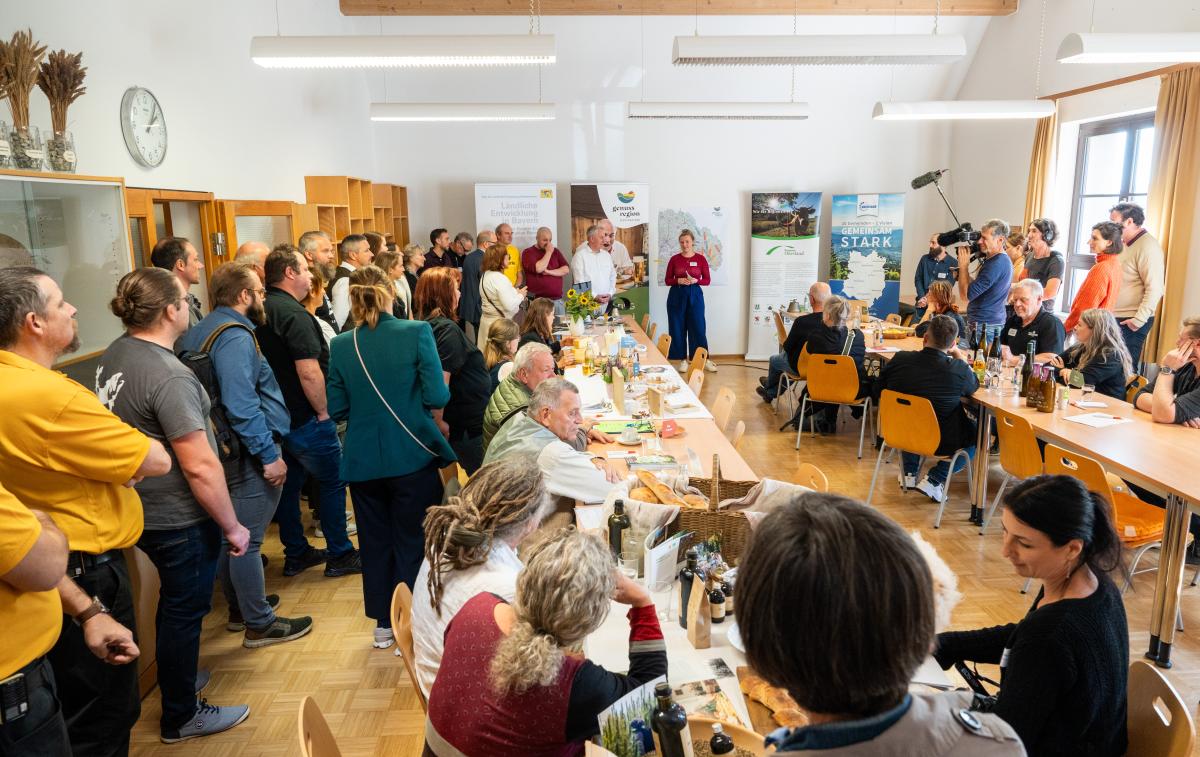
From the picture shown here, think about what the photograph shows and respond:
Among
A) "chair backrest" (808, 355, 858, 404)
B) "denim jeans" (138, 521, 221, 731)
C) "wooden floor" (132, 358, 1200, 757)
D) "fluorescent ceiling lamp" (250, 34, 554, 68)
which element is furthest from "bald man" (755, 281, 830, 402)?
"denim jeans" (138, 521, 221, 731)

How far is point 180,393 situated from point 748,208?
872cm

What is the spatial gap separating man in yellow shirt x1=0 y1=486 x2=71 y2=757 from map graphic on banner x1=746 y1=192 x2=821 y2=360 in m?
9.06

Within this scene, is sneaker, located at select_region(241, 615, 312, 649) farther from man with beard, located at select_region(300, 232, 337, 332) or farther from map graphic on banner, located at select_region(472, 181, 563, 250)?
map graphic on banner, located at select_region(472, 181, 563, 250)

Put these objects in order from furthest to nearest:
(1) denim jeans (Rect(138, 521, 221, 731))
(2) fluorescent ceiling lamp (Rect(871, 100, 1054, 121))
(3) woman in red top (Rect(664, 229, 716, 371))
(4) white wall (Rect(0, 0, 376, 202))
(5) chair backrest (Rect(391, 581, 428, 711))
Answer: (3) woman in red top (Rect(664, 229, 716, 371)) → (2) fluorescent ceiling lamp (Rect(871, 100, 1054, 121)) → (4) white wall (Rect(0, 0, 376, 202)) → (1) denim jeans (Rect(138, 521, 221, 731)) → (5) chair backrest (Rect(391, 581, 428, 711))

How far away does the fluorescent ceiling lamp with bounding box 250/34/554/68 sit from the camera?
4656 millimetres

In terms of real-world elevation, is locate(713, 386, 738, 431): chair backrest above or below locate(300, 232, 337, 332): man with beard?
below

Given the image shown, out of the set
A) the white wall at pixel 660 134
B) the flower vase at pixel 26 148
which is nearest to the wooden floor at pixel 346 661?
the flower vase at pixel 26 148

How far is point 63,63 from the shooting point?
3.48 metres

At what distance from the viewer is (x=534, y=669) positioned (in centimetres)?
150

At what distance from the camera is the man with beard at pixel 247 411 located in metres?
3.09

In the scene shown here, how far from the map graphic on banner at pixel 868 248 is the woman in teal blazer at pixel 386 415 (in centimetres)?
792

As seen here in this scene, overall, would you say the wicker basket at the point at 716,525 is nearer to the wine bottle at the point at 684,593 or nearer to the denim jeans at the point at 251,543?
the wine bottle at the point at 684,593

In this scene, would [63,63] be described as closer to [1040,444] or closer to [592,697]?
[592,697]

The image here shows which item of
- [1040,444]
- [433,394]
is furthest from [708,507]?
[1040,444]
